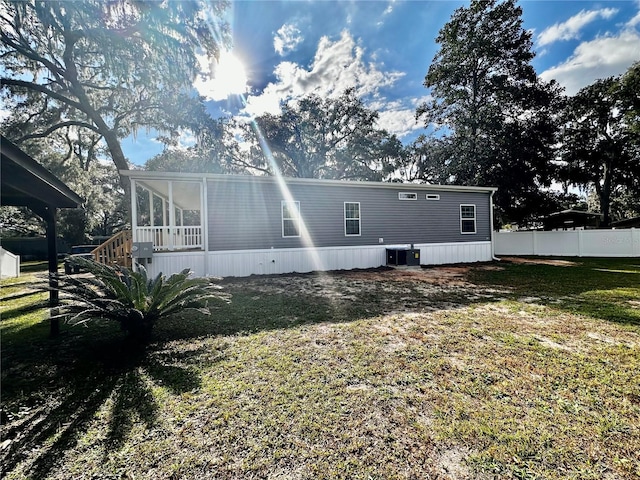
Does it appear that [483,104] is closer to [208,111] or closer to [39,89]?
[208,111]

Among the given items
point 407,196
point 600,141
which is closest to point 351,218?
point 407,196

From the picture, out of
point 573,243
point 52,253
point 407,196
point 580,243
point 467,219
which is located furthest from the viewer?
point 573,243

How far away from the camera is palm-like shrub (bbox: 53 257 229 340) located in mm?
3318

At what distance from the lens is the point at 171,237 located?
8062 mm

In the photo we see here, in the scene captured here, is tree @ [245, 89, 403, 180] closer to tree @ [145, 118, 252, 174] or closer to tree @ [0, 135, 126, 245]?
tree @ [145, 118, 252, 174]

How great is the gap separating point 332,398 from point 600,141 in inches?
1027

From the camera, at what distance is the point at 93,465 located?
66.1 inches

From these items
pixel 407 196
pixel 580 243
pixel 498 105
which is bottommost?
pixel 580 243

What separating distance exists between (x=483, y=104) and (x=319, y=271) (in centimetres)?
1592

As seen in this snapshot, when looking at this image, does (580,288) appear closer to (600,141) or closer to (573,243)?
(573,243)

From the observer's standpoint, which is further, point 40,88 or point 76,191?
point 76,191

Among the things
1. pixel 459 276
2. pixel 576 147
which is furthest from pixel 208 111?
pixel 576 147

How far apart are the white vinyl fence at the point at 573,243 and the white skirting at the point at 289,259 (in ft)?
18.3

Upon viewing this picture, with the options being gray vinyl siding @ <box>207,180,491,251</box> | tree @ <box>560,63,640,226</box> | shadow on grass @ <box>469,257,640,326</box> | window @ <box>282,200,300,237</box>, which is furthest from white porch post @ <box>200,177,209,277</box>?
tree @ <box>560,63,640,226</box>
